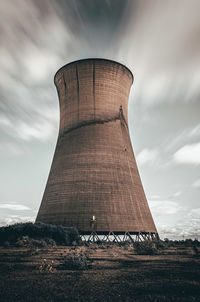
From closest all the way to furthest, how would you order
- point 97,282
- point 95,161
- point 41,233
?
1. point 97,282
2. point 41,233
3. point 95,161

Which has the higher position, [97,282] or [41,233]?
[41,233]

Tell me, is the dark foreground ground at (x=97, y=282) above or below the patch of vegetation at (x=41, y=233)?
below

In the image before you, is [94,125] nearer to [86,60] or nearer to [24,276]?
[86,60]

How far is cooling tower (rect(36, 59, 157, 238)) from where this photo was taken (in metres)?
14.3

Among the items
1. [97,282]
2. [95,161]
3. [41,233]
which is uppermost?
[95,161]

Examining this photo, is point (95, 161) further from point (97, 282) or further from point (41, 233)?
point (97, 282)

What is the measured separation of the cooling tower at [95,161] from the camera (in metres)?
14.3

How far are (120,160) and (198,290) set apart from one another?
38.8 feet

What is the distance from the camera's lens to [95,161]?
51.0 feet

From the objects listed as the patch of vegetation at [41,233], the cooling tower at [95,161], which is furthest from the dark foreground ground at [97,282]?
the cooling tower at [95,161]

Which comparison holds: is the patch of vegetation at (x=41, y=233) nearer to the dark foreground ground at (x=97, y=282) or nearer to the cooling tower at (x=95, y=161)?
the cooling tower at (x=95, y=161)

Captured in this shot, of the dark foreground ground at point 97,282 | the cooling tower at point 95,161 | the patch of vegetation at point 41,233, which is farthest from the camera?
the cooling tower at point 95,161

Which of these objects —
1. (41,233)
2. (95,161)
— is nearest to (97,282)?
(41,233)

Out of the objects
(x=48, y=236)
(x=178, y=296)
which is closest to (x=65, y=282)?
(x=178, y=296)
